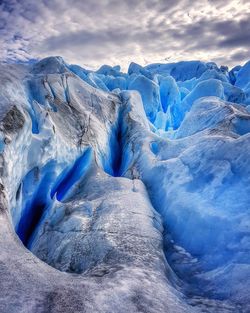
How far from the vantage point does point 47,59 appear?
592 inches

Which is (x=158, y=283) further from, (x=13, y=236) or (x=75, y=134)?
(x=75, y=134)

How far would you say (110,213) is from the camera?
6.71 m

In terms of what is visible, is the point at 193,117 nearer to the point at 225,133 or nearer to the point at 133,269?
the point at 225,133

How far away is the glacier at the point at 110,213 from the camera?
12.5ft

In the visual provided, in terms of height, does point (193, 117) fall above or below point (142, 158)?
above

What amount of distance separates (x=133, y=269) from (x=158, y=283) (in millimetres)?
481

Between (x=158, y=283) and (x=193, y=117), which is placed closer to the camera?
(x=158, y=283)

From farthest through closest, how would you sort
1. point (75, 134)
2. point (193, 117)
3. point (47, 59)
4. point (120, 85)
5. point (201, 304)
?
Result: point (120, 85), point (47, 59), point (193, 117), point (75, 134), point (201, 304)

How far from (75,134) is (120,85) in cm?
1927

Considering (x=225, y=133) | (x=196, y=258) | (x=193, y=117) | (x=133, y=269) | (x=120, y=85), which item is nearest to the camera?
(x=133, y=269)

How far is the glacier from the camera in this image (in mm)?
3812

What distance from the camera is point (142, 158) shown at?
10.7 m

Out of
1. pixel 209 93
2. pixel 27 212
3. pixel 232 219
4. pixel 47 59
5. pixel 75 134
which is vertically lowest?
pixel 27 212

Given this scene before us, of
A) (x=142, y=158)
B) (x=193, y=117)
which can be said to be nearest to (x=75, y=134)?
(x=142, y=158)
